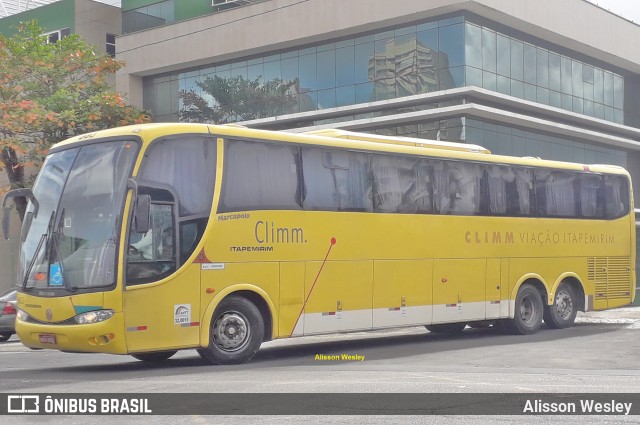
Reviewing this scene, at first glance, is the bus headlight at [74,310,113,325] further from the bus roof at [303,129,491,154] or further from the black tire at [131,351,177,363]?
the bus roof at [303,129,491,154]

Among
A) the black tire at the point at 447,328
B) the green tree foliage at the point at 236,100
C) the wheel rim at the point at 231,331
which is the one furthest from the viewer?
the green tree foliage at the point at 236,100

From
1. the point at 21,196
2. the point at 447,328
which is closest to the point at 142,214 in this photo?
the point at 21,196

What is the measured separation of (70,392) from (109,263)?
290cm

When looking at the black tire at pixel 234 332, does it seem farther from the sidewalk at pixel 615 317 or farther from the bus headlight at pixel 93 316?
the sidewalk at pixel 615 317

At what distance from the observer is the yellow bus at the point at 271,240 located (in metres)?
13.0

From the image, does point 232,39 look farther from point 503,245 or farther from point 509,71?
point 503,245

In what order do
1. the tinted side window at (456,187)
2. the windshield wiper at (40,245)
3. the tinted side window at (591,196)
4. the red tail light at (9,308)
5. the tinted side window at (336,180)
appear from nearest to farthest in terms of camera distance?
the windshield wiper at (40,245)
the tinted side window at (336,180)
the tinted side window at (456,187)
the tinted side window at (591,196)
the red tail light at (9,308)

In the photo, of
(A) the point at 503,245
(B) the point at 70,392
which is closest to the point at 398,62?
(A) the point at 503,245

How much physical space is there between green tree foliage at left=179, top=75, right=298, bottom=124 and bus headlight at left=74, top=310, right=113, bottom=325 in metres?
28.2

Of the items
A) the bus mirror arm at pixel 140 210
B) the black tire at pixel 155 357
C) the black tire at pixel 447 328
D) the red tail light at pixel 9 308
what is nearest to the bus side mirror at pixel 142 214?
the bus mirror arm at pixel 140 210

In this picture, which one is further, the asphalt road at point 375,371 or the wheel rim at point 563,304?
the wheel rim at point 563,304

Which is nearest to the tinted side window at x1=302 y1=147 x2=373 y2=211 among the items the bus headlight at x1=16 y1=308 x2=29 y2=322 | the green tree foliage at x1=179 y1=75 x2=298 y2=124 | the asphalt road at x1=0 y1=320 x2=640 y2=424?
the asphalt road at x1=0 y1=320 x2=640 y2=424

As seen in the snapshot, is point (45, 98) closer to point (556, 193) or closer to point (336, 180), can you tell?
point (336, 180)

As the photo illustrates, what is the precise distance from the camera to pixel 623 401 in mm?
9211
